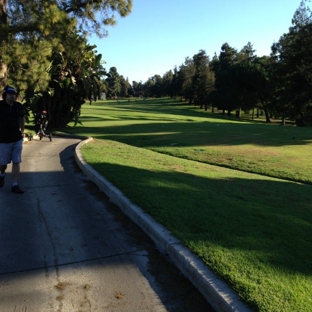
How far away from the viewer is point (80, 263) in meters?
3.78

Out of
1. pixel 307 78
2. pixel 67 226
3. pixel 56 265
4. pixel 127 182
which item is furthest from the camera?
pixel 307 78

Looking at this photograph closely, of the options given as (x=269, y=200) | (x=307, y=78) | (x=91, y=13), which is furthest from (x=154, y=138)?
(x=307, y=78)

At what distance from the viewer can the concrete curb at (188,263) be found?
2.92 m

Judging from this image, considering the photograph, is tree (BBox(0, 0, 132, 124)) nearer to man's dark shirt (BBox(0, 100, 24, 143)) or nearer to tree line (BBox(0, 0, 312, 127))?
tree line (BBox(0, 0, 312, 127))

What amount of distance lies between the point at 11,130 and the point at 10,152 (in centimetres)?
40

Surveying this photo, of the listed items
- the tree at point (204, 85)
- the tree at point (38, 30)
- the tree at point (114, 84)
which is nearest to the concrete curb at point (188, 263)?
the tree at point (38, 30)

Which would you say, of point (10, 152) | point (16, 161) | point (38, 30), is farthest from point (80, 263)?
point (38, 30)

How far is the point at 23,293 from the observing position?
10.5 feet

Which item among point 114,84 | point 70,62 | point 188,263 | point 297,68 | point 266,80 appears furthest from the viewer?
point 114,84

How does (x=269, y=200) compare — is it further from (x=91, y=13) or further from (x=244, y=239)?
(x=91, y=13)

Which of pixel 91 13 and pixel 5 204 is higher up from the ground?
pixel 91 13

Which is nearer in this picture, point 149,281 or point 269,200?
point 149,281

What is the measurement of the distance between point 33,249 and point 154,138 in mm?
15505

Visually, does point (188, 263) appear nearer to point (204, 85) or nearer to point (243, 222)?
point (243, 222)
